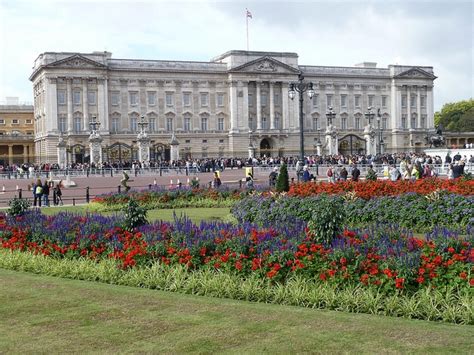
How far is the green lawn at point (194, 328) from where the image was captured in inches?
305

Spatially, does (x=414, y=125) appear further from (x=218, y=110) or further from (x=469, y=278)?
(x=469, y=278)

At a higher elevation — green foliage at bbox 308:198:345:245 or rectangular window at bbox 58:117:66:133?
rectangular window at bbox 58:117:66:133

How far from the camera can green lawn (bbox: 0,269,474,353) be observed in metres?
7.73

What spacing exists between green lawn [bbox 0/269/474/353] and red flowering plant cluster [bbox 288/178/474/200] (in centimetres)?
1133

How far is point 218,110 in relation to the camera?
93375 millimetres

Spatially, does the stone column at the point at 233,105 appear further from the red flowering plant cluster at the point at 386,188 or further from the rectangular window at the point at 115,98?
the red flowering plant cluster at the point at 386,188

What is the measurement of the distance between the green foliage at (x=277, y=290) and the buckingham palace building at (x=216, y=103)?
66665 millimetres

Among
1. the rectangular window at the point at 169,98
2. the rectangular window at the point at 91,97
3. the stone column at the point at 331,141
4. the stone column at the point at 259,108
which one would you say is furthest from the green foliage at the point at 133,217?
the stone column at the point at 259,108

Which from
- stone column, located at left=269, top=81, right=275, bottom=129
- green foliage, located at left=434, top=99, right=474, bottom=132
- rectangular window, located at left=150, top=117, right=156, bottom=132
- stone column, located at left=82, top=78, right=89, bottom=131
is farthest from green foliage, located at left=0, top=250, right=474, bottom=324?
green foliage, located at left=434, top=99, right=474, bottom=132

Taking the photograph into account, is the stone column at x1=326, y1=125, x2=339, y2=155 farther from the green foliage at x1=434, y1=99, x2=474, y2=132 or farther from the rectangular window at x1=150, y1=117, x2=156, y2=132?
the green foliage at x1=434, y1=99, x2=474, y2=132

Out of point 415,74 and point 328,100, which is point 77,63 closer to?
point 328,100

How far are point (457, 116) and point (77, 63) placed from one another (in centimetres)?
7423

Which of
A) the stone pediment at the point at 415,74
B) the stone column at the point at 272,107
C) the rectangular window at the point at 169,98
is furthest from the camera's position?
the stone pediment at the point at 415,74

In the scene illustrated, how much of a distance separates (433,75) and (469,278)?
99574mm
